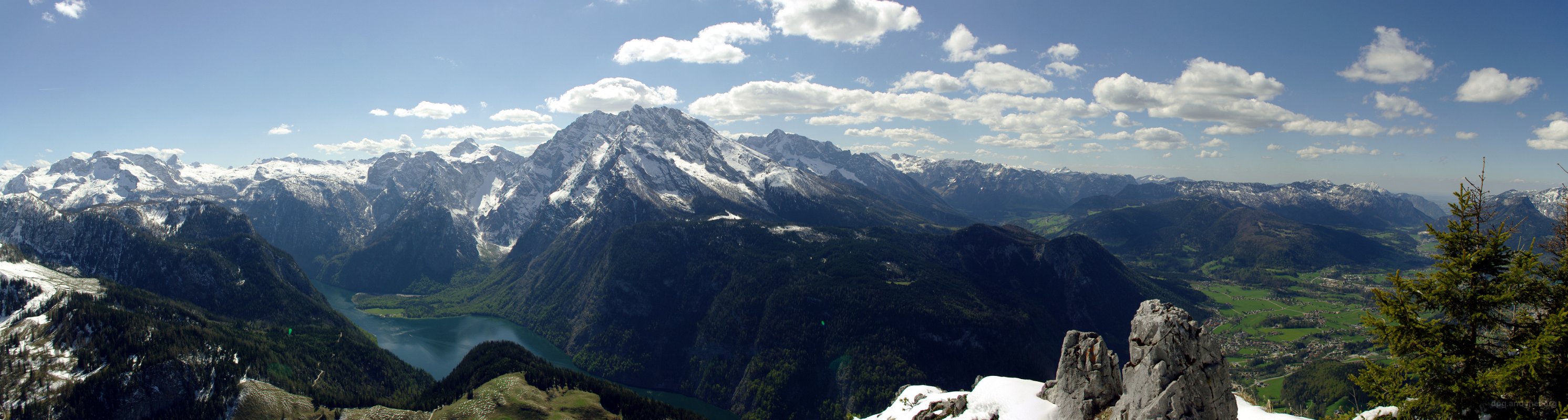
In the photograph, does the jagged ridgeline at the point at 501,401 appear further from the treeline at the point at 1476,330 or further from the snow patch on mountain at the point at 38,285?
the treeline at the point at 1476,330

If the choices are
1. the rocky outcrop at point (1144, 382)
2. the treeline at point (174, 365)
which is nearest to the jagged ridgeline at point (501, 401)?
the treeline at point (174, 365)

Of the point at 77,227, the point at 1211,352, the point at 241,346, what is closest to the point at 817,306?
the point at 241,346

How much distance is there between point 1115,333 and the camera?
195 meters

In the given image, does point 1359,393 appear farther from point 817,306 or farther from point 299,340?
point 299,340

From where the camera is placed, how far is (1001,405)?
40.4m

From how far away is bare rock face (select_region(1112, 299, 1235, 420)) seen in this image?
1080 inches

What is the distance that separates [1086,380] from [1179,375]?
26.0ft

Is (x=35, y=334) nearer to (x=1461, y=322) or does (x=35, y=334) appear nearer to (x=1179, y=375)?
(x=1179, y=375)

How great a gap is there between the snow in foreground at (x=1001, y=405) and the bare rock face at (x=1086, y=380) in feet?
4.26

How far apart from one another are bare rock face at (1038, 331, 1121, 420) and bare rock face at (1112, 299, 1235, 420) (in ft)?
11.4

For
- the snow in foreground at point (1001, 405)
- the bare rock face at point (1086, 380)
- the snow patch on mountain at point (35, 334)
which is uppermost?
the bare rock face at point (1086, 380)

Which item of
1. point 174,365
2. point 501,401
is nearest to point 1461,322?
point 501,401

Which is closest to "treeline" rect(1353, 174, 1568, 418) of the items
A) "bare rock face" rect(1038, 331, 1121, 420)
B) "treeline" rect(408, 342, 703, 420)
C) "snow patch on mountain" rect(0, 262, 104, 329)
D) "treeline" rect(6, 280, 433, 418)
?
"bare rock face" rect(1038, 331, 1121, 420)

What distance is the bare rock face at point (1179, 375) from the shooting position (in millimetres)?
27438
